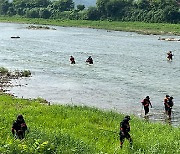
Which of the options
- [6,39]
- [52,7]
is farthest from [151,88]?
[52,7]

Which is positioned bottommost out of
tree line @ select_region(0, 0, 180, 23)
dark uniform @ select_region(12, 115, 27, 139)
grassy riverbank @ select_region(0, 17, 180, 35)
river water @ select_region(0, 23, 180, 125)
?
river water @ select_region(0, 23, 180, 125)

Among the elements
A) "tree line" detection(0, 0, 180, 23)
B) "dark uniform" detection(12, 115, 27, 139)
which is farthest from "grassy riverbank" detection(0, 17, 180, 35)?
"dark uniform" detection(12, 115, 27, 139)

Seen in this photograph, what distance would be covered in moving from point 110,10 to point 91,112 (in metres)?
116

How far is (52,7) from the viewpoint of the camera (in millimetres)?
169125

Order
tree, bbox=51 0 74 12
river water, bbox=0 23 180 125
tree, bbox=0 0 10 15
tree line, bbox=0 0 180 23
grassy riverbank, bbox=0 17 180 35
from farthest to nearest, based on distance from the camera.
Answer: tree, bbox=0 0 10 15 → tree, bbox=51 0 74 12 → tree line, bbox=0 0 180 23 → grassy riverbank, bbox=0 17 180 35 → river water, bbox=0 23 180 125

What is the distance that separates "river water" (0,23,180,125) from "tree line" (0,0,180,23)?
42409 mm

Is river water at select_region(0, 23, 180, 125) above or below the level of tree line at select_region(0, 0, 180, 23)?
below

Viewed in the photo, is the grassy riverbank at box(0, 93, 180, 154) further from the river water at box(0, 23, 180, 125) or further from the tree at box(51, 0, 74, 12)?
the tree at box(51, 0, 74, 12)

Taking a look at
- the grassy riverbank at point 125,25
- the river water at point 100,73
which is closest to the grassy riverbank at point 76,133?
the river water at point 100,73

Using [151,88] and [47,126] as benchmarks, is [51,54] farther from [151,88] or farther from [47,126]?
[47,126]

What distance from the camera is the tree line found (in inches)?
4806

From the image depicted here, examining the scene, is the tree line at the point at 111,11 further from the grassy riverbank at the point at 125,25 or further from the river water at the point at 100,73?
the river water at the point at 100,73

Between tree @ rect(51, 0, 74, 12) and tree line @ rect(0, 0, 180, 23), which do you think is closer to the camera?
tree line @ rect(0, 0, 180, 23)

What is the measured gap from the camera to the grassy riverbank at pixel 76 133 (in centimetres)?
1738
